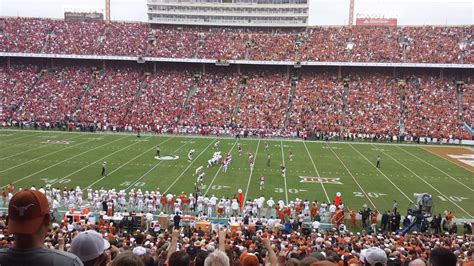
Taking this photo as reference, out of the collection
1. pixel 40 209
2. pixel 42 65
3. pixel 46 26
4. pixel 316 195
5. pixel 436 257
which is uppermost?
pixel 46 26

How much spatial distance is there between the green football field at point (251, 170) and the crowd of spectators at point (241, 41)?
54.9 feet

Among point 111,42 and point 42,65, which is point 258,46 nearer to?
point 111,42

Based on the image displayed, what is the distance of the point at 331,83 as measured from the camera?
47.8 m

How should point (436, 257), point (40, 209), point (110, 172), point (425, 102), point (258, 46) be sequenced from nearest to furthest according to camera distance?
1. point (40, 209)
2. point (436, 257)
3. point (110, 172)
4. point (425, 102)
5. point (258, 46)

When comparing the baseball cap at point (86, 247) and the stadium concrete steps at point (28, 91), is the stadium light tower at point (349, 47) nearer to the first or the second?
the stadium concrete steps at point (28, 91)

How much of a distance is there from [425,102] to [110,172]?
104ft

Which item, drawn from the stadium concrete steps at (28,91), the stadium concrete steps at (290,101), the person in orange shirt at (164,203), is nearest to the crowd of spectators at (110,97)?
the stadium concrete steps at (28,91)

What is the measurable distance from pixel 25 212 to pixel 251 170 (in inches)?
909

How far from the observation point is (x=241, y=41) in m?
52.9

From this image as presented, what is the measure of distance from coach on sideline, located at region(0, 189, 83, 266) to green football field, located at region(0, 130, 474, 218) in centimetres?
1755

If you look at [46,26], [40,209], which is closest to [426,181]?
[40,209]

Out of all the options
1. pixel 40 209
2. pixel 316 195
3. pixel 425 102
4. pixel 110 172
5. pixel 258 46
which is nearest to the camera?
pixel 40 209

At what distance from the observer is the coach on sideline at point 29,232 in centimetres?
219

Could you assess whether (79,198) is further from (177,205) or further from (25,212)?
(25,212)
